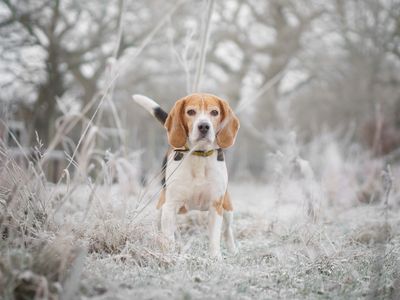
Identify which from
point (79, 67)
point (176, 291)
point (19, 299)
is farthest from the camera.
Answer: point (79, 67)

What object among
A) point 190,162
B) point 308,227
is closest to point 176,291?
point 190,162

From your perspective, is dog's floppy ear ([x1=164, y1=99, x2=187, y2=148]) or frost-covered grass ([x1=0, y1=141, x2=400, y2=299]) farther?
dog's floppy ear ([x1=164, y1=99, x2=187, y2=148])


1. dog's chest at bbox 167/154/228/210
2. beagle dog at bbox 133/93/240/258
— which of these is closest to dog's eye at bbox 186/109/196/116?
beagle dog at bbox 133/93/240/258

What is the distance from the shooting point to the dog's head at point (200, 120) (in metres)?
3.10

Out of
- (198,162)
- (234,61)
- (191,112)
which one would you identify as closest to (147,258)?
(198,162)

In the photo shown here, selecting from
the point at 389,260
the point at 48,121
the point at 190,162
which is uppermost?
the point at 48,121

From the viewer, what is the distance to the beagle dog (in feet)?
10.5

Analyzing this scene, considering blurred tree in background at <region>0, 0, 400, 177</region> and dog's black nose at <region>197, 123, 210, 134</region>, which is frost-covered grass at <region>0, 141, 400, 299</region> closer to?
dog's black nose at <region>197, 123, 210, 134</region>

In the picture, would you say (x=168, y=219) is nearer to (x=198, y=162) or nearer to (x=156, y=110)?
(x=198, y=162)

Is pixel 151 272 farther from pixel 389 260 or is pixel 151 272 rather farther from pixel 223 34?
pixel 223 34

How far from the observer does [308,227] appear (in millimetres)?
3400

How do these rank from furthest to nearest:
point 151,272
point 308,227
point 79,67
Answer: point 79,67 < point 308,227 < point 151,272

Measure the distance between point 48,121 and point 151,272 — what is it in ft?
31.7

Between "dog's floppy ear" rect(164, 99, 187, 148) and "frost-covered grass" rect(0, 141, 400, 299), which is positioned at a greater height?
"dog's floppy ear" rect(164, 99, 187, 148)
